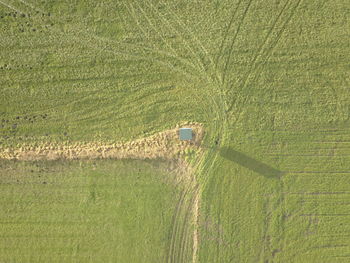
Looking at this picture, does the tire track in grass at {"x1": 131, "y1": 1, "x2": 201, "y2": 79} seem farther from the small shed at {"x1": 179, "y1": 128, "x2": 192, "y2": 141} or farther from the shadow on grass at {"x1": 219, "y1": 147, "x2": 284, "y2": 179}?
the shadow on grass at {"x1": 219, "y1": 147, "x2": 284, "y2": 179}

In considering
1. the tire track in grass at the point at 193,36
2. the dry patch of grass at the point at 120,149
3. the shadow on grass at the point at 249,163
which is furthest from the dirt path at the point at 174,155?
the tire track in grass at the point at 193,36

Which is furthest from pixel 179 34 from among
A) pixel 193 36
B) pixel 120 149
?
pixel 120 149

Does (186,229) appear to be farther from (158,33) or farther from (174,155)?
(158,33)

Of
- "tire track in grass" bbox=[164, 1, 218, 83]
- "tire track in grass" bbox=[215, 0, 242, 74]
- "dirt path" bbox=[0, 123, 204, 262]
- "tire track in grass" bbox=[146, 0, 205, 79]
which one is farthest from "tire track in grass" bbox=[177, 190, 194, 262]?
"tire track in grass" bbox=[215, 0, 242, 74]

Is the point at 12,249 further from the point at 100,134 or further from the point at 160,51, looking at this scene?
the point at 160,51

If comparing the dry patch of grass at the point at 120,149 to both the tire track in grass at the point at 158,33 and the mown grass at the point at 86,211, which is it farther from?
the tire track in grass at the point at 158,33

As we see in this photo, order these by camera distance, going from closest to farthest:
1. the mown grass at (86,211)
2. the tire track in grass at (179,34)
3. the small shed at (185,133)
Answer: the small shed at (185,133)
the mown grass at (86,211)
the tire track in grass at (179,34)
